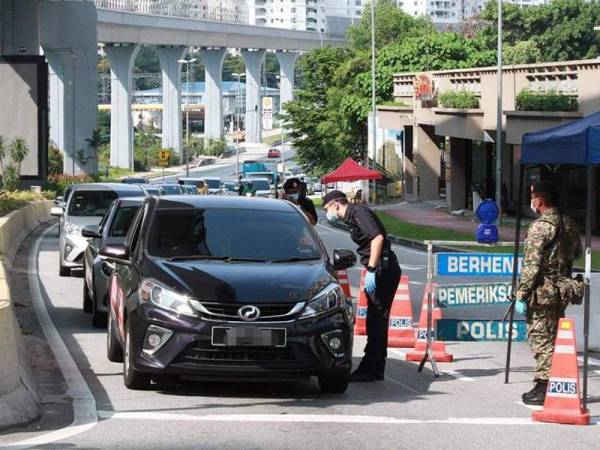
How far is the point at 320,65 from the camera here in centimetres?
9019

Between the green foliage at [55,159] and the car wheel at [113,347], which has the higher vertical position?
the car wheel at [113,347]

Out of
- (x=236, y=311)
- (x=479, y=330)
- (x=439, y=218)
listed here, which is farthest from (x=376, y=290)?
(x=439, y=218)

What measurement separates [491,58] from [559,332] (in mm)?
70207

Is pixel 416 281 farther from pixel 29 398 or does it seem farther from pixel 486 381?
pixel 29 398

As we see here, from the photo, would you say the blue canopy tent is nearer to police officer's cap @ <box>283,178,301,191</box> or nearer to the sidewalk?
police officer's cap @ <box>283,178,301,191</box>

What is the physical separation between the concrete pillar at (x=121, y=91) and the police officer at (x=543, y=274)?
97.8 meters

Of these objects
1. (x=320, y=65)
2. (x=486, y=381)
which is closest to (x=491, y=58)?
(x=320, y=65)

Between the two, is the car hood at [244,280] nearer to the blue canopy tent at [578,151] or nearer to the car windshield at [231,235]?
the car windshield at [231,235]

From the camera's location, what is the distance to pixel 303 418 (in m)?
11.1

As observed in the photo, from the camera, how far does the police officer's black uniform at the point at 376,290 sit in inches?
523

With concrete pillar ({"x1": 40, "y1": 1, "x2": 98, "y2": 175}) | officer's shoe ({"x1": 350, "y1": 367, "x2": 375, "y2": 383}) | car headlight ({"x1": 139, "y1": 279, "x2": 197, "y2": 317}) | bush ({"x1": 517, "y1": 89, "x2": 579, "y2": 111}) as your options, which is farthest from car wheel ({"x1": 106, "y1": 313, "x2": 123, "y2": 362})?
concrete pillar ({"x1": 40, "y1": 1, "x2": 98, "y2": 175})

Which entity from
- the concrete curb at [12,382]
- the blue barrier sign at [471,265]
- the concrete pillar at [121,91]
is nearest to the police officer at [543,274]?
the blue barrier sign at [471,265]

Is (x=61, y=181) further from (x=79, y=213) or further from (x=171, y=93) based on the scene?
(x=79, y=213)

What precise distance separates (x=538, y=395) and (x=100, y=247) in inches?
304
